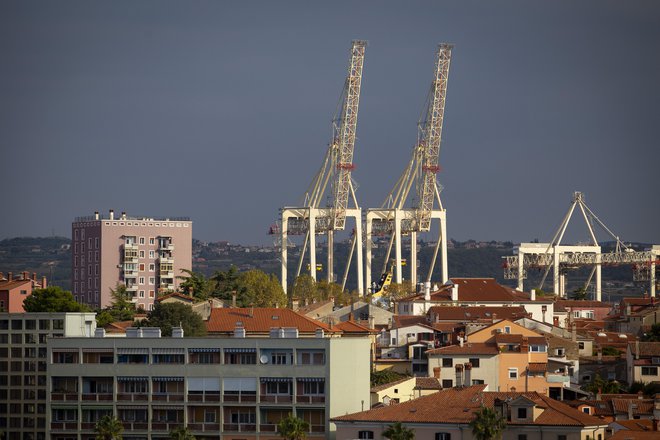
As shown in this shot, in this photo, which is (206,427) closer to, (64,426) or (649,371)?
(64,426)

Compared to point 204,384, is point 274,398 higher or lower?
lower

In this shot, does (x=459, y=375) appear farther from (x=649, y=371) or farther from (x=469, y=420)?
(x=469, y=420)

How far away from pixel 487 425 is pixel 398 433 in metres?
3.17

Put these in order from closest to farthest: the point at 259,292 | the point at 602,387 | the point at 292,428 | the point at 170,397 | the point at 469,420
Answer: the point at 469,420, the point at 292,428, the point at 170,397, the point at 602,387, the point at 259,292

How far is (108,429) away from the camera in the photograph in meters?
68.5

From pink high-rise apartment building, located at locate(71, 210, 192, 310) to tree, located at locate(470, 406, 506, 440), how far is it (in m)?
114

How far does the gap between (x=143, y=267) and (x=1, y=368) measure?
93.9 m

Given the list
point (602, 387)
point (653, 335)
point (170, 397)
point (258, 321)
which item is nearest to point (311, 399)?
point (170, 397)

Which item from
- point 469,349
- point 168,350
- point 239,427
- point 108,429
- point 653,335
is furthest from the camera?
point 653,335

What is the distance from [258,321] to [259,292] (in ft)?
158

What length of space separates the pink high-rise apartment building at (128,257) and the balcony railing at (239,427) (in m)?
105

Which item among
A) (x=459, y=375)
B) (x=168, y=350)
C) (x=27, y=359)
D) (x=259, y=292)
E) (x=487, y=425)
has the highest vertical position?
(x=259, y=292)

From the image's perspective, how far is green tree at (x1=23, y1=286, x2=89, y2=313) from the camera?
352 ft

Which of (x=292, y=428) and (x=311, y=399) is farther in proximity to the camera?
(x=311, y=399)
